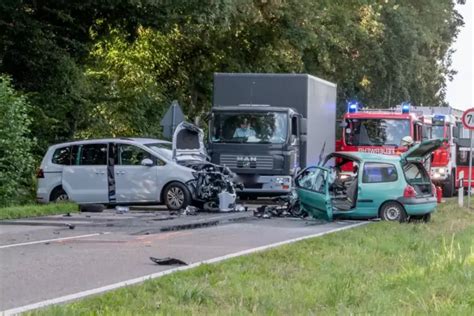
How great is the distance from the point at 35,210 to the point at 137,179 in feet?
9.71

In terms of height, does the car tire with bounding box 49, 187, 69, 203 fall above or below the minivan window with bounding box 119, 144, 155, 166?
below

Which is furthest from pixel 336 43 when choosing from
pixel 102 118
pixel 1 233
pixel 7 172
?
pixel 1 233

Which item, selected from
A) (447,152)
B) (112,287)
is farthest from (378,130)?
(112,287)

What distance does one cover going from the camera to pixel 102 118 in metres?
29.2

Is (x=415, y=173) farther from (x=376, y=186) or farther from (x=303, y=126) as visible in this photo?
(x=303, y=126)

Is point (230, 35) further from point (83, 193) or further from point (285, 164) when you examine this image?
point (83, 193)

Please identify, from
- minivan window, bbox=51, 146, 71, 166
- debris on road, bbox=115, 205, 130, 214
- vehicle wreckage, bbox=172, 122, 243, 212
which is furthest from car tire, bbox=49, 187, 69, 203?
vehicle wreckage, bbox=172, 122, 243, 212

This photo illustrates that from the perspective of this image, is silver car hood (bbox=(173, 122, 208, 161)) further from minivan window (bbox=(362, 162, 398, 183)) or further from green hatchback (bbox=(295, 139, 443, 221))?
minivan window (bbox=(362, 162, 398, 183))

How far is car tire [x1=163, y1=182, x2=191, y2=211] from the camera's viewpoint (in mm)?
19062

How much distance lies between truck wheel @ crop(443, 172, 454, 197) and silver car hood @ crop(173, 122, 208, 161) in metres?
13.2

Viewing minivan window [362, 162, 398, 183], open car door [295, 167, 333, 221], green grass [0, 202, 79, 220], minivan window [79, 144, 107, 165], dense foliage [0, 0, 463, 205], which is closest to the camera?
green grass [0, 202, 79, 220]

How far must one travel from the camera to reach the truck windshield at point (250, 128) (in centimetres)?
2122

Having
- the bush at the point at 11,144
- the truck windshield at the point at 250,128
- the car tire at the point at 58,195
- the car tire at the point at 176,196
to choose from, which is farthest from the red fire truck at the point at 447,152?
the bush at the point at 11,144

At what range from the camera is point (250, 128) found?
21.4 meters
